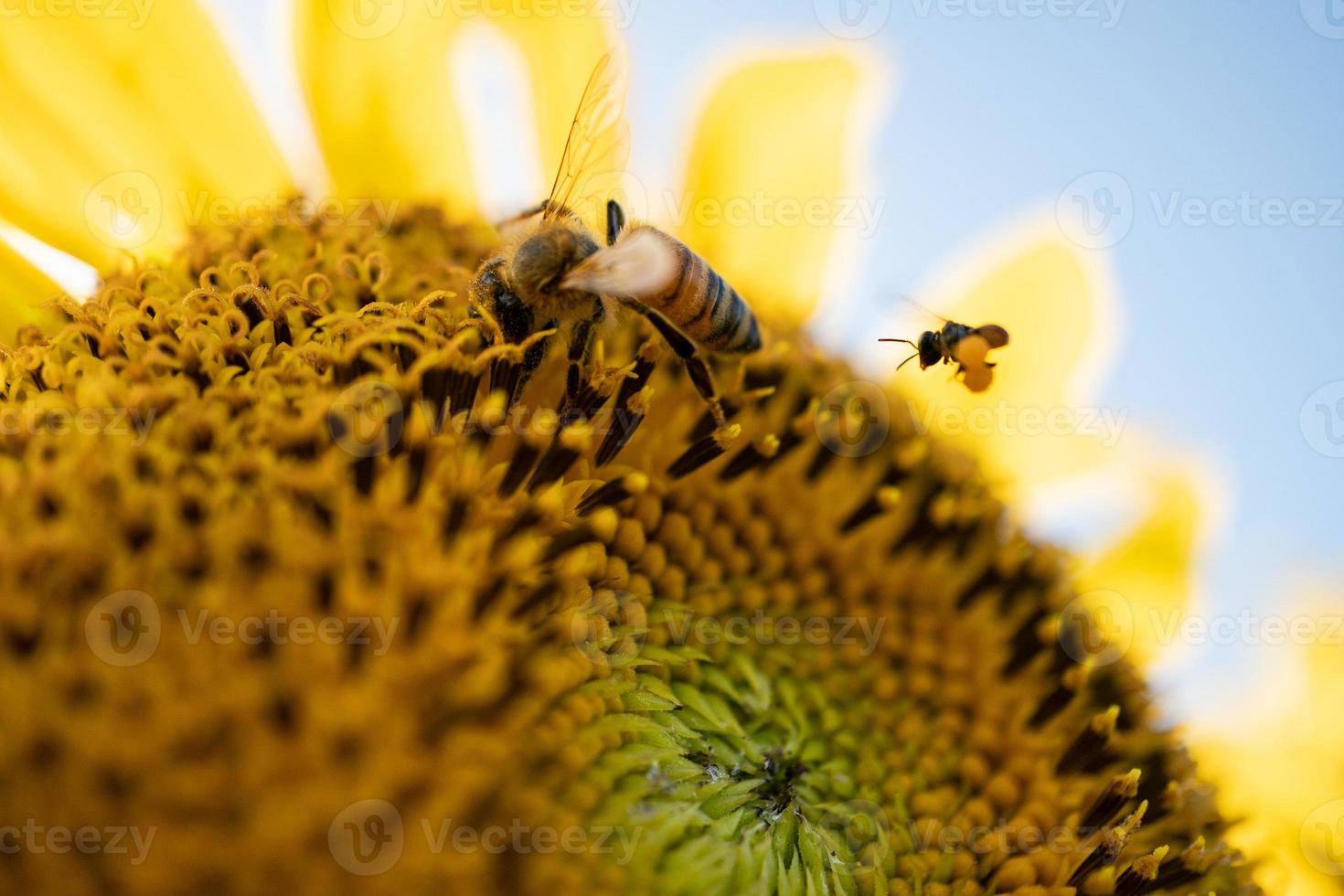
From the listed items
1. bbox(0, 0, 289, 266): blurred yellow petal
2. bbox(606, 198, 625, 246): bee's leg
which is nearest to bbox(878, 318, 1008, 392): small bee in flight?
bbox(606, 198, 625, 246): bee's leg

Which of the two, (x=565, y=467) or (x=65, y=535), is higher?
(x=565, y=467)

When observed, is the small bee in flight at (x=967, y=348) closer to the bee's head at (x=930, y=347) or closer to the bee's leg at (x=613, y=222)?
the bee's head at (x=930, y=347)

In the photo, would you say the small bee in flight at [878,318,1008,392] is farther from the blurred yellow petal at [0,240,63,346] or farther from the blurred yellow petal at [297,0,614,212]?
the blurred yellow petal at [0,240,63,346]

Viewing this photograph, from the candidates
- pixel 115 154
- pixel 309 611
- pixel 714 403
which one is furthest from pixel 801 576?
pixel 115 154

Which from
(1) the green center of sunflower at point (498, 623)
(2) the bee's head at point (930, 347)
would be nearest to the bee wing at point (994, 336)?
(2) the bee's head at point (930, 347)

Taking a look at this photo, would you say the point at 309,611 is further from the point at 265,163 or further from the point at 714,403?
the point at 265,163

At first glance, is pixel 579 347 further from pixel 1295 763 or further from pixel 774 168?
pixel 1295 763

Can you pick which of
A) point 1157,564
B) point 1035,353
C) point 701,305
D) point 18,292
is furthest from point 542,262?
point 1157,564
